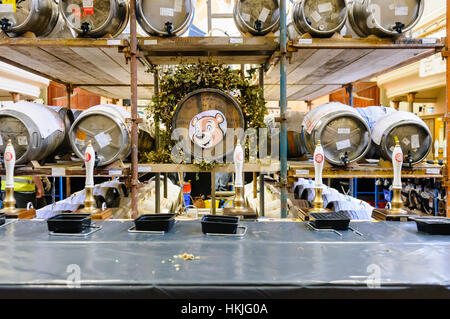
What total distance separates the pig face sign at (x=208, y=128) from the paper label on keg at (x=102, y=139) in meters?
0.76

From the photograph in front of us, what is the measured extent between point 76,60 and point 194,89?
3.86ft

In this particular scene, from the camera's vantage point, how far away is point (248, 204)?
15.0ft

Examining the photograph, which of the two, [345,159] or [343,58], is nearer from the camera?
[345,159]

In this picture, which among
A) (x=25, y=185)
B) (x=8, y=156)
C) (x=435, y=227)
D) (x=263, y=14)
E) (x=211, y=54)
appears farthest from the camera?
(x=25, y=185)

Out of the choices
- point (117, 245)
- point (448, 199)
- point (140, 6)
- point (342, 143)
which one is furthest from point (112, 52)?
point (448, 199)

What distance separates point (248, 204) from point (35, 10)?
323 centimetres

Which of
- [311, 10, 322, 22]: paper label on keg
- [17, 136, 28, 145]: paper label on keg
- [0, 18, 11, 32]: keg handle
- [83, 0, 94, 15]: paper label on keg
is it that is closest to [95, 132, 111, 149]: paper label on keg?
[17, 136, 28, 145]: paper label on keg

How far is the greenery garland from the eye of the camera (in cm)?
307

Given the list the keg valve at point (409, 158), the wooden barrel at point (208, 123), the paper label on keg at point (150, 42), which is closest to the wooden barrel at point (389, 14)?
the keg valve at point (409, 158)

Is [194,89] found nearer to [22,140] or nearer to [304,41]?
[304,41]

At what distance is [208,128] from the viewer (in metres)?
3.01

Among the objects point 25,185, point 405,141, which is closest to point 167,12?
point 405,141

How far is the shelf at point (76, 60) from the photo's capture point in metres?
2.78

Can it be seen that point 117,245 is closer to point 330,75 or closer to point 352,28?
point 352,28
